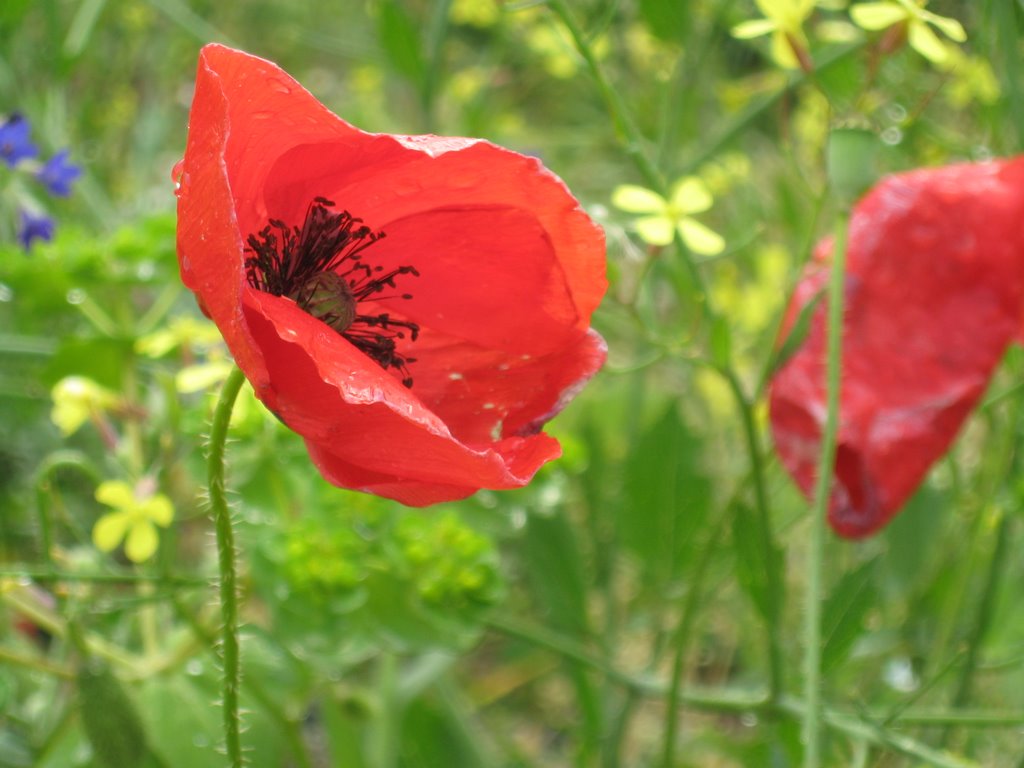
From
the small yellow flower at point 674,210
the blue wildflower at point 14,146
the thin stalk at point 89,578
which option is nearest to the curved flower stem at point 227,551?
the thin stalk at point 89,578

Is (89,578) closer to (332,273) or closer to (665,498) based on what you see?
(332,273)

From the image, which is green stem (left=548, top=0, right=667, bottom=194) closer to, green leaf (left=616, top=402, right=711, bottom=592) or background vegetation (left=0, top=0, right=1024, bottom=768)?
background vegetation (left=0, top=0, right=1024, bottom=768)

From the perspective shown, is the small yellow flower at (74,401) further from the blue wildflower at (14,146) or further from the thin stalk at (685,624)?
the thin stalk at (685,624)

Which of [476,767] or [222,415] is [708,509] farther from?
[222,415]

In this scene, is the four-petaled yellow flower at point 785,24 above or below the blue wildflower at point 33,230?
above

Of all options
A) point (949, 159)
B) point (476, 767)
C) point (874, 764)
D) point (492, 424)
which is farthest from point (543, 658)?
point (492, 424)

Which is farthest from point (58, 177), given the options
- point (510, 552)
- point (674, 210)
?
point (510, 552)

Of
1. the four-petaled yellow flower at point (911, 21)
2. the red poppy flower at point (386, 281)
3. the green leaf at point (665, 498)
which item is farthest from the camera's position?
the green leaf at point (665, 498)
